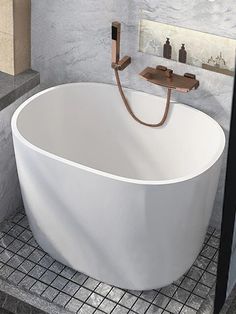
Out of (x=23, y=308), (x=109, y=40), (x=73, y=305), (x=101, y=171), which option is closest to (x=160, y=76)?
(x=109, y=40)

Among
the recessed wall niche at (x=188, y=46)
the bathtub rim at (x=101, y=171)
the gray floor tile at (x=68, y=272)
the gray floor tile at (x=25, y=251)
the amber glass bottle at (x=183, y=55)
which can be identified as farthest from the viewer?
the gray floor tile at (x=25, y=251)

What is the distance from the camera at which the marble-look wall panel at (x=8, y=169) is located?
3.34 metres

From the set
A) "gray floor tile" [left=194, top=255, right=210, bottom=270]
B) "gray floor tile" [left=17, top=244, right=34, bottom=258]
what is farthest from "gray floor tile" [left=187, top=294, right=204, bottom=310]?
"gray floor tile" [left=17, top=244, right=34, bottom=258]

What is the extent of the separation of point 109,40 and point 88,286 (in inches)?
44.7

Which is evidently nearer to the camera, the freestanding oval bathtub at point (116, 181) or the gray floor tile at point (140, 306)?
the freestanding oval bathtub at point (116, 181)

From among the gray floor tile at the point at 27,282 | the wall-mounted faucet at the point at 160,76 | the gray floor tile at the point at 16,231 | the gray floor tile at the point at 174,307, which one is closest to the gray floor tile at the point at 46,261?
the gray floor tile at the point at 27,282

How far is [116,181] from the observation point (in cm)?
274

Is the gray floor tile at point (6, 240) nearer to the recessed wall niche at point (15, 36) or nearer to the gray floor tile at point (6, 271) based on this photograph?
the gray floor tile at point (6, 271)

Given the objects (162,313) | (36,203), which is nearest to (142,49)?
(36,203)

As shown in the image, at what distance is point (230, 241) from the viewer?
2.65 metres

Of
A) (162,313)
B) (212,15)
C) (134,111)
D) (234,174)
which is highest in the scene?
(212,15)

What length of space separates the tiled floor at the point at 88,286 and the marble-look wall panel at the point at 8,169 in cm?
21

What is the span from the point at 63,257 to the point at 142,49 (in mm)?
1012

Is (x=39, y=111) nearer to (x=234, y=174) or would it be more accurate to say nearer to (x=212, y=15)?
(x=212, y=15)
